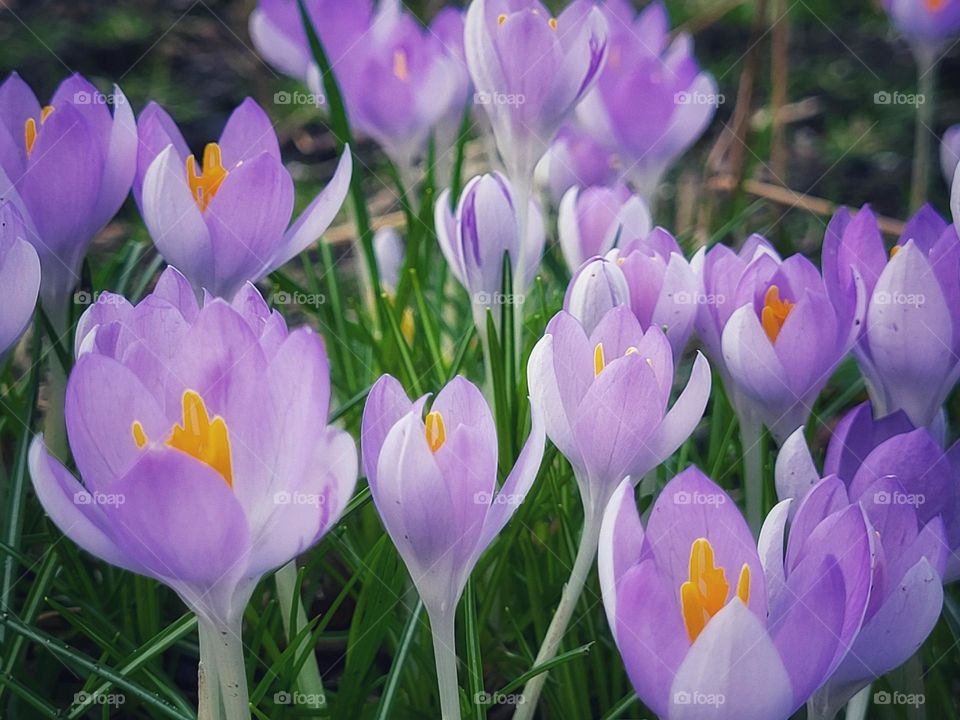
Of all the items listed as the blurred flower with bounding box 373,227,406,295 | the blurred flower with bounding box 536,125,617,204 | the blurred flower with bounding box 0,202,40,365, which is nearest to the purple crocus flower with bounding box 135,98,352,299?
the blurred flower with bounding box 0,202,40,365

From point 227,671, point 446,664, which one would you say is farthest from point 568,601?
point 227,671

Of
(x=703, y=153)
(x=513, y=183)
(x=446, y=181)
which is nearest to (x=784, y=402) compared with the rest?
(x=513, y=183)

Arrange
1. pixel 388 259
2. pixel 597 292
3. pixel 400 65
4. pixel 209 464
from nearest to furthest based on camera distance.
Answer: pixel 209 464 < pixel 597 292 < pixel 400 65 < pixel 388 259

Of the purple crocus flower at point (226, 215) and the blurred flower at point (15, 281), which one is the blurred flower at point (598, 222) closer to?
the purple crocus flower at point (226, 215)

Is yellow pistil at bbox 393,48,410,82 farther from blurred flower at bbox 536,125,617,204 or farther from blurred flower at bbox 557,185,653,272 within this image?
blurred flower at bbox 557,185,653,272

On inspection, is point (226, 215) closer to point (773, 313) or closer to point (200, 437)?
point (200, 437)

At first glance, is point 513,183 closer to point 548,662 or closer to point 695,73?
point 695,73
